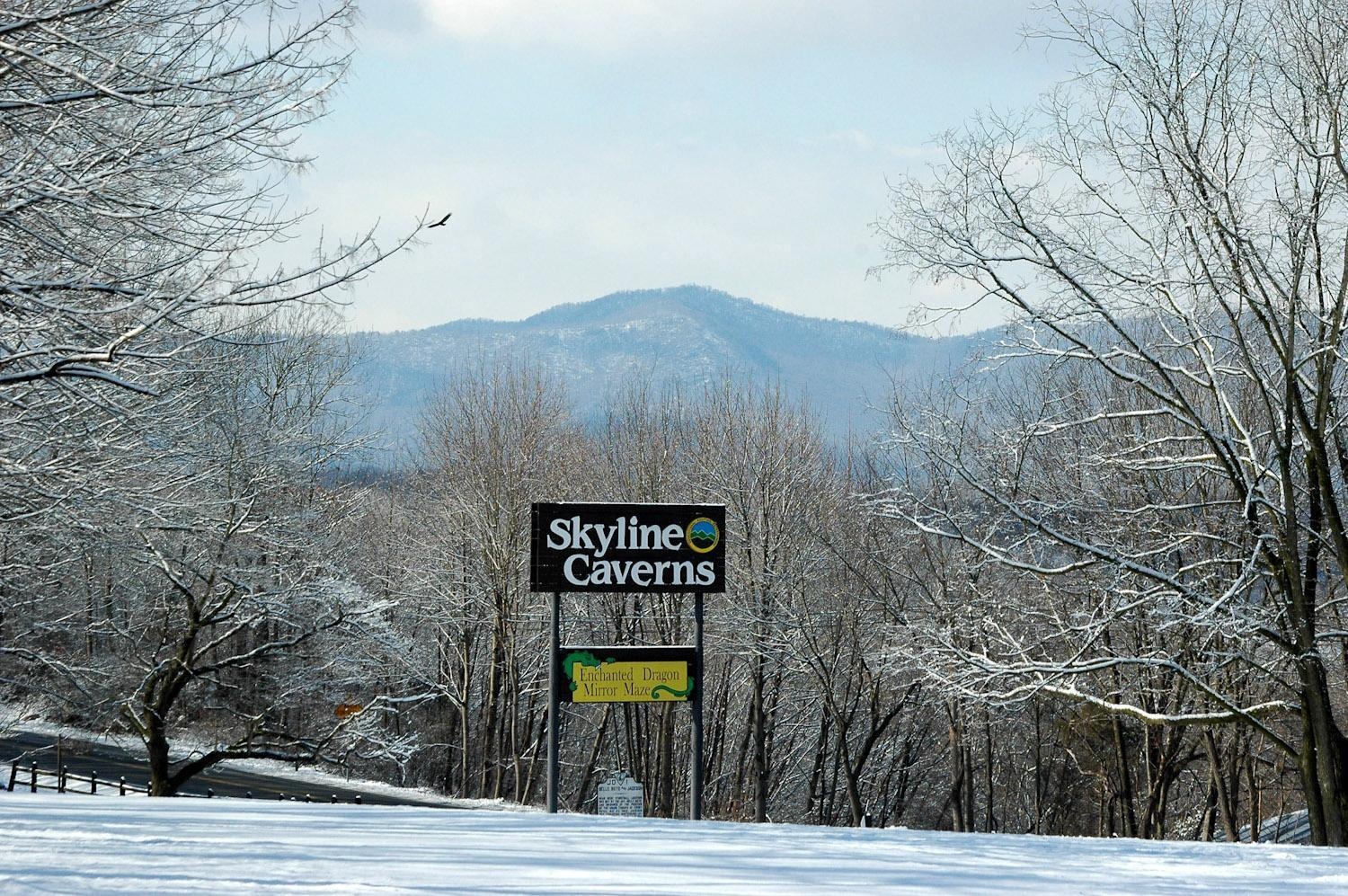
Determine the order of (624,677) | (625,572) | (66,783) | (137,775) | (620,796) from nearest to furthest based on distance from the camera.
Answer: (625,572) → (620,796) → (624,677) → (66,783) → (137,775)

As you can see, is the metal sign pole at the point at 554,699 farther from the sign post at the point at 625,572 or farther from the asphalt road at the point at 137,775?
the asphalt road at the point at 137,775

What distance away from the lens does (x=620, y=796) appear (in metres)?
15.8

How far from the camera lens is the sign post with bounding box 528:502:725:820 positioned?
15.4m

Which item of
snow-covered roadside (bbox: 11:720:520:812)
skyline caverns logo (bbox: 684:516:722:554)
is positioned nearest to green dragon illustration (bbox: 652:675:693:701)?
skyline caverns logo (bbox: 684:516:722:554)

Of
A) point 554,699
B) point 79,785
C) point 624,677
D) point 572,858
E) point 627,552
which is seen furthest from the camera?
point 79,785

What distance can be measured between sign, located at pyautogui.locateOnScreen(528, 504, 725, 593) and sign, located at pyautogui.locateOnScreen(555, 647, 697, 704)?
0.97 metres

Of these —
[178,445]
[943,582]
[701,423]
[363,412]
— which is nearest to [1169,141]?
[178,445]

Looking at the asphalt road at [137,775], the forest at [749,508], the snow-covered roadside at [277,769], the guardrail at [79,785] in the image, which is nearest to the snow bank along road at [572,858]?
the forest at [749,508]

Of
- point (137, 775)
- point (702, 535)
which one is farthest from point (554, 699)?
point (137, 775)

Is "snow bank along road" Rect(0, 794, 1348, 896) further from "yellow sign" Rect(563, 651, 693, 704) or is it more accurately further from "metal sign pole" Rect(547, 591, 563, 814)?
"yellow sign" Rect(563, 651, 693, 704)

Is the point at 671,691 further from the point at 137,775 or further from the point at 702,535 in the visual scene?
the point at 137,775

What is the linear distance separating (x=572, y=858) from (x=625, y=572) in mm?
9333

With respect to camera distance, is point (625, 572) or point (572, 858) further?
point (625, 572)

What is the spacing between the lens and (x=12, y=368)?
752cm
